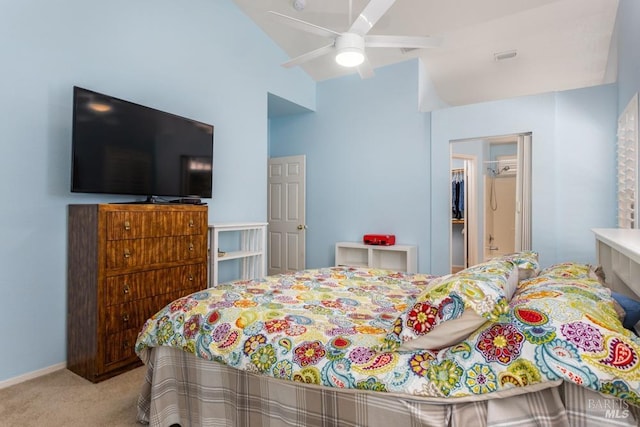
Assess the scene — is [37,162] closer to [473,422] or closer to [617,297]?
[473,422]

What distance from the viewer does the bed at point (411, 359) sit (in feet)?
3.20

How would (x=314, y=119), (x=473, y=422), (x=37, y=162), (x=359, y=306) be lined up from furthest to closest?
1. (x=314, y=119)
2. (x=37, y=162)
3. (x=359, y=306)
4. (x=473, y=422)

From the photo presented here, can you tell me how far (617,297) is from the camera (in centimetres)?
138

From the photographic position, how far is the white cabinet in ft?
3.92

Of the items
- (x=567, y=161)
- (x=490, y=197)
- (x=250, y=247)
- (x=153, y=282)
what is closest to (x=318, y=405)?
(x=153, y=282)

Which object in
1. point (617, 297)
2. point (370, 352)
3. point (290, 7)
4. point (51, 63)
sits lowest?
point (370, 352)

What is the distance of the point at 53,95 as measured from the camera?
2.49 m

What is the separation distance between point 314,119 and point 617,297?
14.6ft

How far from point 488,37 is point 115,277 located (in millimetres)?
4312

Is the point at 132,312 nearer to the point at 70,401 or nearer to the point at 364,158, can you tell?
the point at 70,401

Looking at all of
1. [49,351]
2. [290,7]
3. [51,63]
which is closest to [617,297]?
[49,351]

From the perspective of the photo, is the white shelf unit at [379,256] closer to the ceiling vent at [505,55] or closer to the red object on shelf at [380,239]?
the red object on shelf at [380,239]

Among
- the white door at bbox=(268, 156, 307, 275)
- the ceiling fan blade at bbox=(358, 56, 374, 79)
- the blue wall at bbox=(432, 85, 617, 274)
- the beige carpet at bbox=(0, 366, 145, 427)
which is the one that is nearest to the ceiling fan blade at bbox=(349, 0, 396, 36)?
the ceiling fan blade at bbox=(358, 56, 374, 79)

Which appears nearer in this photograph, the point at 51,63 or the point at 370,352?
the point at 370,352
